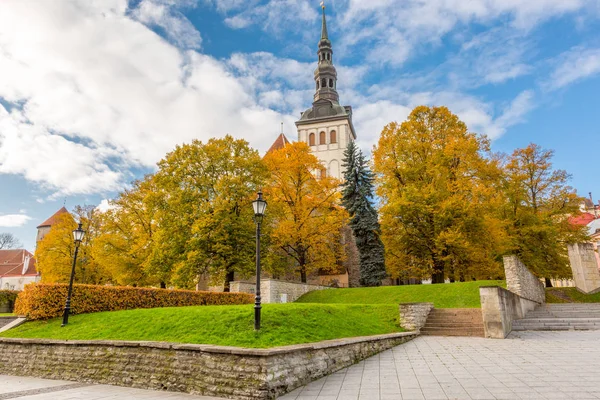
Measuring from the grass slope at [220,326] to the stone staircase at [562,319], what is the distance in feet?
18.5

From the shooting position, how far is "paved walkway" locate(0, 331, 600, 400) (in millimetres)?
5953

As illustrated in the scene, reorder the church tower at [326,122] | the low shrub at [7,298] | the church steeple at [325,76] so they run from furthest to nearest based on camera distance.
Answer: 1. the church steeple at [325,76]
2. the church tower at [326,122]
3. the low shrub at [7,298]

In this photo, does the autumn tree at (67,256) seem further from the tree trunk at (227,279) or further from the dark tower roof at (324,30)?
the dark tower roof at (324,30)

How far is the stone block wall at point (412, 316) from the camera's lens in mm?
13188

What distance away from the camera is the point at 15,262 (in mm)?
59062

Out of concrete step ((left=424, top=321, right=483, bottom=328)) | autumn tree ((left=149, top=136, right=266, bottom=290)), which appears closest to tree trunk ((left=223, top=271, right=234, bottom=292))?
autumn tree ((left=149, top=136, right=266, bottom=290))

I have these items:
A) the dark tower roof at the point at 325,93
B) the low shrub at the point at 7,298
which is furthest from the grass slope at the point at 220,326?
the dark tower roof at the point at 325,93

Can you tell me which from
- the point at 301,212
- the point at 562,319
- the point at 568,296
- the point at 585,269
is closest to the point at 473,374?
the point at 562,319

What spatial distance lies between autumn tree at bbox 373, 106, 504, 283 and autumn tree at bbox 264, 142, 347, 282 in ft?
17.2

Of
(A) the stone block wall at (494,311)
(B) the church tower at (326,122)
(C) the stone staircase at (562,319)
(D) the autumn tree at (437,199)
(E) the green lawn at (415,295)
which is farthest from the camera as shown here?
(B) the church tower at (326,122)

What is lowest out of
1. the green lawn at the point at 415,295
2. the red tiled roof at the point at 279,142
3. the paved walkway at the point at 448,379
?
the paved walkway at the point at 448,379

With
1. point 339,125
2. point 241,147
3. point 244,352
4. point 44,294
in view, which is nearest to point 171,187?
point 241,147

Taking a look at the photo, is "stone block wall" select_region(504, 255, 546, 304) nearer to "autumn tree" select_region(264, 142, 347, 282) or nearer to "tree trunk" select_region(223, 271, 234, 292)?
"autumn tree" select_region(264, 142, 347, 282)

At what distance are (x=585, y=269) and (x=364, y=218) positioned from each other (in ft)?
46.7
